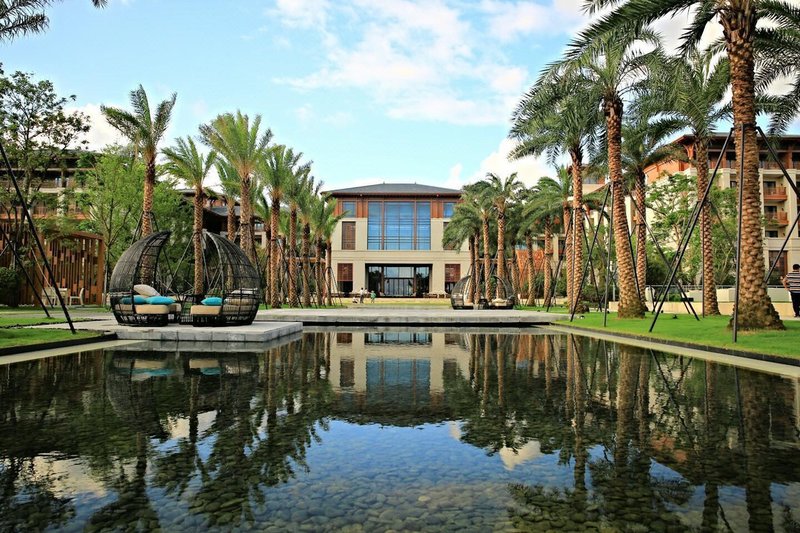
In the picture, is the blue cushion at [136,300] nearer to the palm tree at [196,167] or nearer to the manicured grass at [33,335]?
the manicured grass at [33,335]

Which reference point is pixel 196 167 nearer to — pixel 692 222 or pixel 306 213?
pixel 306 213

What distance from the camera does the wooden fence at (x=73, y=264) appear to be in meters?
30.6

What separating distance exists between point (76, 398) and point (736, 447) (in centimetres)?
658

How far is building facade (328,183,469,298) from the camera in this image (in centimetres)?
7206

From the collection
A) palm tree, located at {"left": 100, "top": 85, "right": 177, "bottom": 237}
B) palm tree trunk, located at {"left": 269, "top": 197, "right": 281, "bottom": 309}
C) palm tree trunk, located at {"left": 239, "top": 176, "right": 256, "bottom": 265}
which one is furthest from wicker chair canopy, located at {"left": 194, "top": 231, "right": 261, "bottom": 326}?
palm tree trunk, located at {"left": 269, "top": 197, "right": 281, "bottom": 309}

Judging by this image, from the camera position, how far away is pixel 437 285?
72.4m

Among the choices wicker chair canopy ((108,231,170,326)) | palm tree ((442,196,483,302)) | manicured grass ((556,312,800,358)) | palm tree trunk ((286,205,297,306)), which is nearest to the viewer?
manicured grass ((556,312,800,358))

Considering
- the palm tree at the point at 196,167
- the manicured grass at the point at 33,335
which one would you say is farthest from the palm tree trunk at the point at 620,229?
the palm tree at the point at 196,167

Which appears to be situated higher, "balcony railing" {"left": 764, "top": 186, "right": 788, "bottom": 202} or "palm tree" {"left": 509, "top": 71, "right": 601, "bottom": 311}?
"balcony railing" {"left": 764, "top": 186, "right": 788, "bottom": 202}

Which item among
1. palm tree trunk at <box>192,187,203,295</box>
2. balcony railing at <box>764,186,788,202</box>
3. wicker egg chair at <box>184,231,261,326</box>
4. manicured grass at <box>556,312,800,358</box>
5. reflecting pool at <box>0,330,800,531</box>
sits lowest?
reflecting pool at <box>0,330,800,531</box>

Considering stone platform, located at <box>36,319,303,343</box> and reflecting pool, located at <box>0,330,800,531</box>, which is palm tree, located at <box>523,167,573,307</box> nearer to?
stone platform, located at <box>36,319,303,343</box>

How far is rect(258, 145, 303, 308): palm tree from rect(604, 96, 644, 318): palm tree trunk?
17.5 m

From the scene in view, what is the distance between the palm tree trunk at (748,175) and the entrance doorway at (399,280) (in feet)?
197

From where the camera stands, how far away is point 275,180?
31.5 meters
